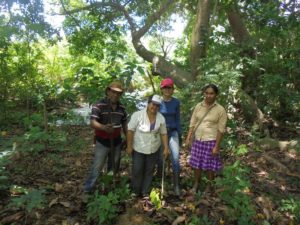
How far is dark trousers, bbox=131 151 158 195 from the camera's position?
509 cm

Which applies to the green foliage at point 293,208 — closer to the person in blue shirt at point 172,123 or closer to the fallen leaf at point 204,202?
the fallen leaf at point 204,202

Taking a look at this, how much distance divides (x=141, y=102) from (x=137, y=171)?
404 centimetres

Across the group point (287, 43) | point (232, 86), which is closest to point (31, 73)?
point (232, 86)

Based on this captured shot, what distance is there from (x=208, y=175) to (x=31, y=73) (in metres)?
7.86

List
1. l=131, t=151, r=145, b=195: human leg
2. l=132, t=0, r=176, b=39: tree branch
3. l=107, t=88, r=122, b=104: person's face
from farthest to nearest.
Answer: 1. l=132, t=0, r=176, b=39: tree branch
2. l=131, t=151, r=145, b=195: human leg
3. l=107, t=88, r=122, b=104: person's face

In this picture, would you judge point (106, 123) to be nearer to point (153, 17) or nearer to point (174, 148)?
point (174, 148)

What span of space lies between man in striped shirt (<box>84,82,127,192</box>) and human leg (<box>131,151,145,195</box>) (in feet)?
1.20

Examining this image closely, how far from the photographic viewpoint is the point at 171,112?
5430 mm

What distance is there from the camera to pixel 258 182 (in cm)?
Answer: 643

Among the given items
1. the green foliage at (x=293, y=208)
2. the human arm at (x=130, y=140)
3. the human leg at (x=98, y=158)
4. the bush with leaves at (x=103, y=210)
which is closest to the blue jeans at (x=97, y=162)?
the human leg at (x=98, y=158)

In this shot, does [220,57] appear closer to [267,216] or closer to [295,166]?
[295,166]

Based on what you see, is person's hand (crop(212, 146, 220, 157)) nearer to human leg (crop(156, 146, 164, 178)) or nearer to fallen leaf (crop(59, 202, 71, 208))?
human leg (crop(156, 146, 164, 178))

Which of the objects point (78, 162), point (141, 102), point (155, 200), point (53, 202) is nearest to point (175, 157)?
point (155, 200)

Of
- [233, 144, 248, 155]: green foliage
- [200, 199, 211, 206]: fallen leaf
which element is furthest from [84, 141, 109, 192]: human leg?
[233, 144, 248, 155]: green foliage
